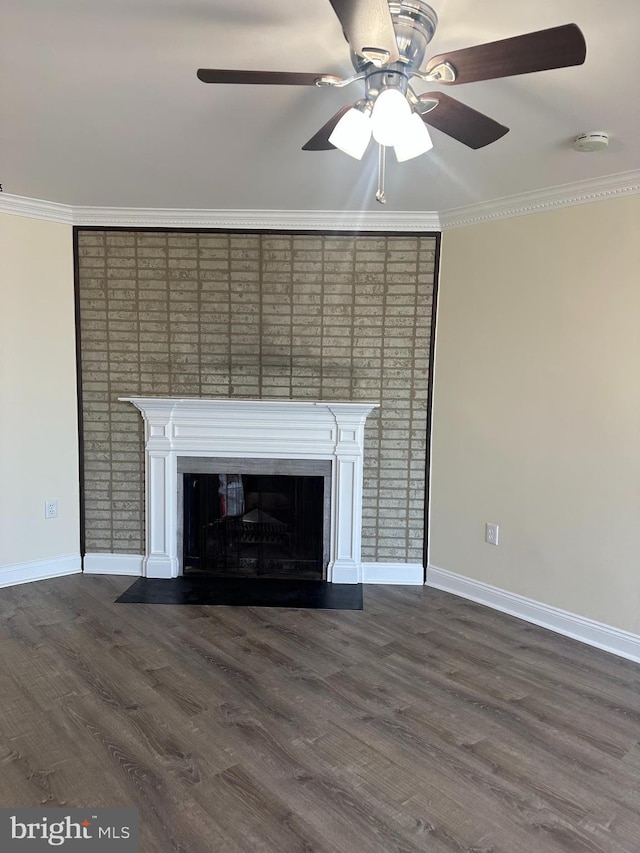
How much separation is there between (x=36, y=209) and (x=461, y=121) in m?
2.81

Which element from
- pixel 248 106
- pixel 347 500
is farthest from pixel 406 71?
pixel 347 500

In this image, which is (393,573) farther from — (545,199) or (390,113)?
(390,113)

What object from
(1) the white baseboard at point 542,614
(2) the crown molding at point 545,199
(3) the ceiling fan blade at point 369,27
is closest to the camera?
(3) the ceiling fan blade at point 369,27

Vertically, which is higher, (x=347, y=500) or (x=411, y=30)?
(x=411, y=30)

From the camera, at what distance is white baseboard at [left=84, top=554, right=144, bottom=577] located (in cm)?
371

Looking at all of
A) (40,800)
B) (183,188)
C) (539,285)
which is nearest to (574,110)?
(539,285)

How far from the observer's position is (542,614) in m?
3.08

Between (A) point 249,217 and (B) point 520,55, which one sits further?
(A) point 249,217

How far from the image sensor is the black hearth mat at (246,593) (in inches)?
130

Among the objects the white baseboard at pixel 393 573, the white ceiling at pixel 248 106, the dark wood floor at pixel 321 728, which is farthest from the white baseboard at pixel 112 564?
the white ceiling at pixel 248 106

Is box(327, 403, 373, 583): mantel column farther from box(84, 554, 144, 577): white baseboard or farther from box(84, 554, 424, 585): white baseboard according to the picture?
box(84, 554, 144, 577): white baseboard

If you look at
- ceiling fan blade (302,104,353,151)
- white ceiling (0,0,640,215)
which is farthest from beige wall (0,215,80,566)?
ceiling fan blade (302,104,353,151)

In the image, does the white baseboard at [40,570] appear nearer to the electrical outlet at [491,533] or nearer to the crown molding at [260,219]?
the crown molding at [260,219]

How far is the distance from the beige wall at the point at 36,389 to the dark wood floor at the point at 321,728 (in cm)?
57
